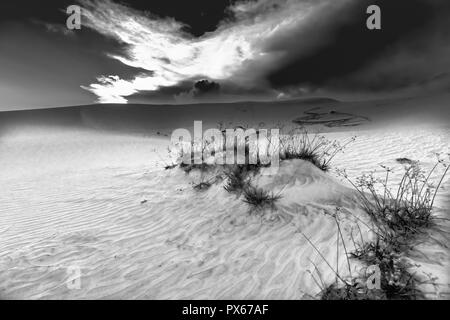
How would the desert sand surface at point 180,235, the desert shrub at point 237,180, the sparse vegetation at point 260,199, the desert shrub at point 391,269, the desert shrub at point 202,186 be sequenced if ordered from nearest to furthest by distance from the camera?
the desert shrub at point 391,269 → the desert sand surface at point 180,235 → the sparse vegetation at point 260,199 → the desert shrub at point 237,180 → the desert shrub at point 202,186

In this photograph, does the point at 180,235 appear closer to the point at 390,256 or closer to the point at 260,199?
the point at 260,199

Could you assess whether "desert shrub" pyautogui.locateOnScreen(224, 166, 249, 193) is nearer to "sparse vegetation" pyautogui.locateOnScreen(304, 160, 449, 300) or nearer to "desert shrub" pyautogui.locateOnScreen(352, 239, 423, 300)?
"sparse vegetation" pyautogui.locateOnScreen(304, 160, 449, 300)

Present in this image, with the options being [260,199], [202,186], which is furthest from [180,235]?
[202,186]

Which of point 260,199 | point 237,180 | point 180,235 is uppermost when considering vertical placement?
point 237,180

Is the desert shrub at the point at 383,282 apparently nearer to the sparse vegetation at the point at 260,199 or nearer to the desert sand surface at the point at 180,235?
the desert sand surface at the point at 180,235

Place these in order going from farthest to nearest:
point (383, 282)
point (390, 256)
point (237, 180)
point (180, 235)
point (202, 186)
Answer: point (202, 186) < point (237, 180) < point (180, 235) < point (390, 256) < point (383, 282)

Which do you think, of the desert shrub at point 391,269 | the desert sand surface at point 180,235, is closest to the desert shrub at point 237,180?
the desert sand surface at point 180,235

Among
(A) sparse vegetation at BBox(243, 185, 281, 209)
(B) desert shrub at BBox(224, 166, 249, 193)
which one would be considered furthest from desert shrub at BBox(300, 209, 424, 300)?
(B) desert shrub at BBox(224, 166, 249, 193)

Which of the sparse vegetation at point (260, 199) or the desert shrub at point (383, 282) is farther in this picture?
the sparse vegetation at point (260, 199)

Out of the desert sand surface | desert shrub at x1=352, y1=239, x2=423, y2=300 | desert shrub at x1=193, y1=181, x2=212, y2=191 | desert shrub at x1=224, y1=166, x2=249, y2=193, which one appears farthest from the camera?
desert shrub at x1=193, y1=181, x2=212, y2=191

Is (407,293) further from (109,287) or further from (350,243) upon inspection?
(109,287)

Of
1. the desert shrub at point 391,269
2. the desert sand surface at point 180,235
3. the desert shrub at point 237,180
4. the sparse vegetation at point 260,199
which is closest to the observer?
the desert shrub at point 391,269

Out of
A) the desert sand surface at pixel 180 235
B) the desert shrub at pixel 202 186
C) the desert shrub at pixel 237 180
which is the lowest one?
the desert sand surface at pixel 180 235

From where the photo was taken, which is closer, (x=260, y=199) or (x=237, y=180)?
(x=260, y=199)
